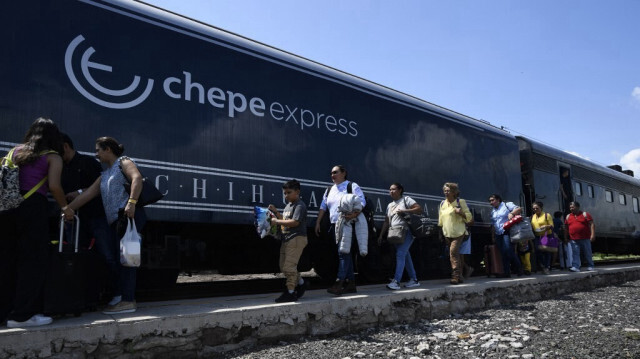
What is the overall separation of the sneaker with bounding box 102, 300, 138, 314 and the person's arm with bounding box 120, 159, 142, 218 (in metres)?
0.69

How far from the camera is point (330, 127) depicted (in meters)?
5.91

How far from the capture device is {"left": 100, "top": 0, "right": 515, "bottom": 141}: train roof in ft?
14.5

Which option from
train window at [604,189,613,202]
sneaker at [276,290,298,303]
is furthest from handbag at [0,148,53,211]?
train window at [604,189,613,202]

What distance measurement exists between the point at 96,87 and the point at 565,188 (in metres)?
10.5

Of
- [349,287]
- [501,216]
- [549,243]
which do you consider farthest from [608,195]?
[349,287]

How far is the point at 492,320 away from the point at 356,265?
6.82 feet

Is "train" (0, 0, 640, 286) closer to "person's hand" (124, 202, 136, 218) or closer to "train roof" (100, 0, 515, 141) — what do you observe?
"train roof" (100, 0, 515, 141)

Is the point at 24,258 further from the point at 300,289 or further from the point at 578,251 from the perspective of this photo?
the point at 578,251

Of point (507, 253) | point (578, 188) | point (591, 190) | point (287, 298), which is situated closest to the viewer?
point (287, 298)

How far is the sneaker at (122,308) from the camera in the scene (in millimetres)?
3566

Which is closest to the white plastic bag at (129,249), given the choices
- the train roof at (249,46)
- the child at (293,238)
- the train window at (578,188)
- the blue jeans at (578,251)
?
the child at (293,238)

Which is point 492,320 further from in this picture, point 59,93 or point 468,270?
point 59,93

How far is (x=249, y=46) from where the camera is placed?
5203 mm

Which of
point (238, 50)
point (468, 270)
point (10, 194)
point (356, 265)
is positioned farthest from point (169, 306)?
point (468, 270)
